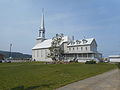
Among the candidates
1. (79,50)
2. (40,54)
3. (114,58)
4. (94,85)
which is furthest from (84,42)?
(94,85)

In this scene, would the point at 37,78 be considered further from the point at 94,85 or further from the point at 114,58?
the point at 114,58

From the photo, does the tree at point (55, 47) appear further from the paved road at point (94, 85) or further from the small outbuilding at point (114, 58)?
the paved road at point (94, 85)

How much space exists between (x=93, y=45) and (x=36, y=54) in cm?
3851

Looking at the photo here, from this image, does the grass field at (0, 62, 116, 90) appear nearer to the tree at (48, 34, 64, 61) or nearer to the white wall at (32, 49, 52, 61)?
the tree at (48, 34, 64, 61)

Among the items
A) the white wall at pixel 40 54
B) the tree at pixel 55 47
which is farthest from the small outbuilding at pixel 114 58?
the white wall at pixel 40 54

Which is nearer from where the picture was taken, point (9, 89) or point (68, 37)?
point (9, 89)

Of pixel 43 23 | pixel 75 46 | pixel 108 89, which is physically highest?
pixel 43 23

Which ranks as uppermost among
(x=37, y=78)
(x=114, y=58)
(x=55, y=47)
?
(x=55, y=47)

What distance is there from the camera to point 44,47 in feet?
292

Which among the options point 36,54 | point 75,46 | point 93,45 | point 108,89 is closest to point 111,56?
point 93,45

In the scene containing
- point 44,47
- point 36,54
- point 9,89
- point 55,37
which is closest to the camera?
point 9,89

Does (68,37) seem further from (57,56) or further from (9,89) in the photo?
(9,89)

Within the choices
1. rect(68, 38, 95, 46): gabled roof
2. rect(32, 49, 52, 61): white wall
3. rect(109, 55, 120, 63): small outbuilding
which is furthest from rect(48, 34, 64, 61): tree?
rect(109, 55, 120, 63): small outbuilding

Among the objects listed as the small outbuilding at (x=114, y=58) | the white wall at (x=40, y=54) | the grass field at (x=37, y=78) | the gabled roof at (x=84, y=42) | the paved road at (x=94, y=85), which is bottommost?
the paved road at (x=94, y=85)
